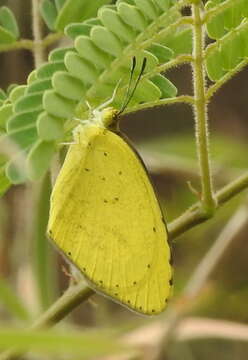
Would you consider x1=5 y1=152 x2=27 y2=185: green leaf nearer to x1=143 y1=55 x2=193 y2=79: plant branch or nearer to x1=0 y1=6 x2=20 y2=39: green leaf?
x1=143 y1=55 x2=193 y2=79: plant branch

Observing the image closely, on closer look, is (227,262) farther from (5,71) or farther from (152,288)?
(152,288)

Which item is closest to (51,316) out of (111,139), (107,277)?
(107,277)

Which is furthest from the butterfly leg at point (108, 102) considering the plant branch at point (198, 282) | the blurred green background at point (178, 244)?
the blurred green background at point (178, 244)

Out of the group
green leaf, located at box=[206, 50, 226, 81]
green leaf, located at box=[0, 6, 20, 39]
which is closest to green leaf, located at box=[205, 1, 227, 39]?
green leaf, located at box=[206, 50, 226, 81]

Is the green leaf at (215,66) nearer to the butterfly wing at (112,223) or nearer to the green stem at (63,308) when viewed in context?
the butterfly wing at (112,223)

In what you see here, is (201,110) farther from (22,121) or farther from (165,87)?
(22,121)
